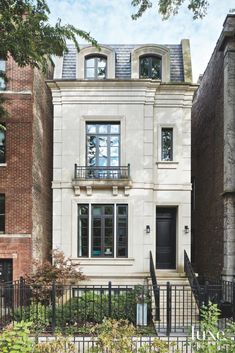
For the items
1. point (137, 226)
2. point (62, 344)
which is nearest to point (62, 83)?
point (137, 226)

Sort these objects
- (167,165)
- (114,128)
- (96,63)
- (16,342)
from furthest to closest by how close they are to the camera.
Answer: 1. (96,63)
2. (114,128)
3. (167,165)
4. (16,342)

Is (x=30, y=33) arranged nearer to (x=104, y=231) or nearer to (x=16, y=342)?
(x=104, y=231)

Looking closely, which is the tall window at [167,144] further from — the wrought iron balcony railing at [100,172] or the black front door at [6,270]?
the black front door at [6,270]

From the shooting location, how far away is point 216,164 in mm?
16422

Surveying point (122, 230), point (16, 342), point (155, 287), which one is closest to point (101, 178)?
point (122, 230)

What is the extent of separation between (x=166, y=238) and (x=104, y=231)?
2.74 m

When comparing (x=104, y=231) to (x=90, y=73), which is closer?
(x=104, y=231)

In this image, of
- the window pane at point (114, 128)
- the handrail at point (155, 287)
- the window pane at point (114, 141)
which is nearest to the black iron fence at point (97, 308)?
the handrail at point (155, 287)

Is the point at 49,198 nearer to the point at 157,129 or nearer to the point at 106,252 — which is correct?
the point at 106,252

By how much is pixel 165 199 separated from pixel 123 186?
1806 millimetres

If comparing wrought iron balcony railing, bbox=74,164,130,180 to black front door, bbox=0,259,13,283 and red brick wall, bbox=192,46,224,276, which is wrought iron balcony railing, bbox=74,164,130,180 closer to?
red brick wall, bbox=192,46,224,276

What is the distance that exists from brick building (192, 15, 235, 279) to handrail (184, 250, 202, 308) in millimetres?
1247

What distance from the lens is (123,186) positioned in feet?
49.9

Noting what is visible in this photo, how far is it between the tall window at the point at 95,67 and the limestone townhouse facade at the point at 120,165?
0.14 ft
